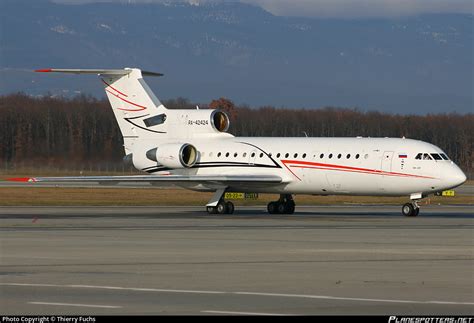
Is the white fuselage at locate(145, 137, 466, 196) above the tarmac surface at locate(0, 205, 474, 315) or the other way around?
above

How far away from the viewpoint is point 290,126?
332ft

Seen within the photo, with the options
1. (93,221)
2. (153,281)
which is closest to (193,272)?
(153,281)

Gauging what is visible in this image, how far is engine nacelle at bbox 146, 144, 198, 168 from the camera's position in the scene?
43.6 m

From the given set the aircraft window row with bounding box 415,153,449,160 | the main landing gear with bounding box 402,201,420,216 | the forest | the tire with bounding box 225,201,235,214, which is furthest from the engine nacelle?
the aircraft window row with bounding box 415,153,449,160

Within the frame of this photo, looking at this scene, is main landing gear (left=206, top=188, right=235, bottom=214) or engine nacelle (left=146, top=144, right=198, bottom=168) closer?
main landing gear (left=206, top=188, right=235, bottom=214)

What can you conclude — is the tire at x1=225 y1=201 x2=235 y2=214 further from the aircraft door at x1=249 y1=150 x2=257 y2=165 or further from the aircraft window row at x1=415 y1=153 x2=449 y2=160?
the aircraft window row at x1=415 y1=153 x2=449 y2=160

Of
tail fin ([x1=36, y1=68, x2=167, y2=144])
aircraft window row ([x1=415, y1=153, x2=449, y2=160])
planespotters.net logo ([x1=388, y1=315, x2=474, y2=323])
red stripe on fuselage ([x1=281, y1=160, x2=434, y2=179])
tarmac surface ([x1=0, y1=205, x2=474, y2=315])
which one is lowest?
tarmac surface ([x1=0, y1=205, x2=474, y2=315])

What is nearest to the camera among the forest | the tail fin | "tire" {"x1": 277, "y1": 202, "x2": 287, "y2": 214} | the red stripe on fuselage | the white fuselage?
the white fuselage

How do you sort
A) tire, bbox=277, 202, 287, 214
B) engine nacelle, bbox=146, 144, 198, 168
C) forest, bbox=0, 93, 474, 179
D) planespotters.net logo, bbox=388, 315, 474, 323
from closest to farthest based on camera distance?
planespotters.net logo, bbox=388, 315, 474, 323, tire, bbox=277, 202, 287, 214, engine nacelle, bbox=146, 144, 198, 168, forest, bbox=0, 93, 474, 179

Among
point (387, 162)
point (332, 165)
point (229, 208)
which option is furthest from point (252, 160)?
point (387, 162)

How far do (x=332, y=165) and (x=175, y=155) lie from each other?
6738 millimetres

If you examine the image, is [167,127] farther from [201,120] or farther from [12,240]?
[12,240]

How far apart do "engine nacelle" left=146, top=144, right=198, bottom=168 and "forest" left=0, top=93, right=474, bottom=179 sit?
6.14 m

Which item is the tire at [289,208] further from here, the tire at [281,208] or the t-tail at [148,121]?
the t-tail at [148,121]
